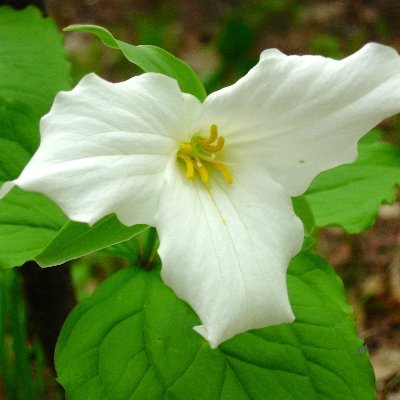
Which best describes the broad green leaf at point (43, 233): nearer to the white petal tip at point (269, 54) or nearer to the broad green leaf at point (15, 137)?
the broad green leaf at point (15, 137)

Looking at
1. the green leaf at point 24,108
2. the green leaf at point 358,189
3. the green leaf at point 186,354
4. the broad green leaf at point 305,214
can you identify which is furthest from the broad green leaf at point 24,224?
the green leaf at point 358,189

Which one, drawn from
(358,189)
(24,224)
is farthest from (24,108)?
(358,189)

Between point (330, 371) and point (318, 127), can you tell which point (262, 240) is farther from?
point (330, 371)

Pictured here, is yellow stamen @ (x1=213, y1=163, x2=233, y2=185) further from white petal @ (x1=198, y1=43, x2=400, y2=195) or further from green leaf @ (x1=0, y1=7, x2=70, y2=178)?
green leaf @ (x1=0, y1=7, x2=70, y2=178)

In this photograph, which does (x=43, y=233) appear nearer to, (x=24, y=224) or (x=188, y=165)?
(x=24, y=224)

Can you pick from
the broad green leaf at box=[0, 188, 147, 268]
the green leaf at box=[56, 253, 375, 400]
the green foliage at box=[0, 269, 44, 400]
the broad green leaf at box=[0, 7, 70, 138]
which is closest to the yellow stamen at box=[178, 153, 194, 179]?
the broad green leaf at box=[0, 188, 147, 268]

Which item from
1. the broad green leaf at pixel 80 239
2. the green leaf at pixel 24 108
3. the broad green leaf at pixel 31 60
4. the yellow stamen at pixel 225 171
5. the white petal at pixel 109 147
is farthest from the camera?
the broad green leaf at pixel 31 60
